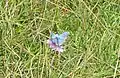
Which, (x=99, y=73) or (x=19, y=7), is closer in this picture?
(x=99, y=73)

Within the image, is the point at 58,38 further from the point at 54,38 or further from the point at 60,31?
the point at 60,31

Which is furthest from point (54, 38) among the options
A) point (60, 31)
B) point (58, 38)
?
point (60, 31)

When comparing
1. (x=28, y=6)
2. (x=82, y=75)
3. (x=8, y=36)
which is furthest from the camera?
(x=28, y=6)

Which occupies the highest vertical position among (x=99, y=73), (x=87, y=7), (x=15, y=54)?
(x=87, y=7)

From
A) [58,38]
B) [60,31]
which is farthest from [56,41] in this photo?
[60,31]

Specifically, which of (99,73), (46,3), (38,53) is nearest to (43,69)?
(38,53)

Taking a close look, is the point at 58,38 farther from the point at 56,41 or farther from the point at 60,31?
the point at 60,31

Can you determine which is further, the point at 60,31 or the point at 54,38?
the point at 60,31

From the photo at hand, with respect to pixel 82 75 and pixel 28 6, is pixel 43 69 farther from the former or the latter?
pixel 28 6
